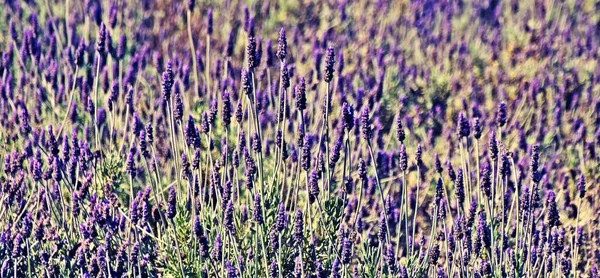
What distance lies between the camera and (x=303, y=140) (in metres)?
2.81

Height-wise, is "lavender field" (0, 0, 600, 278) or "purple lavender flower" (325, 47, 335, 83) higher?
"purple lavender flower" (325, 47, 335, 83)

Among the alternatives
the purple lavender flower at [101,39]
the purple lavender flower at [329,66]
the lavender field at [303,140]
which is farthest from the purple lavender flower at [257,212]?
the purple lavender flower at [101,39]

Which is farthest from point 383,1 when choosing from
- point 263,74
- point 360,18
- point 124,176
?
point 124,176

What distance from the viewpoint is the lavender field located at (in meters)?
2.71

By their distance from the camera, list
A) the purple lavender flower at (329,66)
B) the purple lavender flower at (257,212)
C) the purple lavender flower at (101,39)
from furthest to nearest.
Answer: the purple lavender flower at (101,39)
the purple lavender flower at (329,66)
the purple lavender flower at (257,212)

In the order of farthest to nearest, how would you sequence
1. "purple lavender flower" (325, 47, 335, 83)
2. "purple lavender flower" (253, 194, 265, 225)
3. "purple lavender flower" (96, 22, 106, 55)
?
"purple lavender flower" (96, 22, 106, 55) < "purple lavender flower" (325, 47, 335, 83) < "purple lavender flower" (253, 194, 265, 225)

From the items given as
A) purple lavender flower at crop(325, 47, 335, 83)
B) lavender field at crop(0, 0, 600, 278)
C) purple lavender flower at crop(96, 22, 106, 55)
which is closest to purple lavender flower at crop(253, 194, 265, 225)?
lavender field at crop(0, 0, 600, 278)

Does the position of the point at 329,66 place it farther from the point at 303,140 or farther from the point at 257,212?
the point at 257,212

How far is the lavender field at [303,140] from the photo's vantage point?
Answer: 2709 millimetres

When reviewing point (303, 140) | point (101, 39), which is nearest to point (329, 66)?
point (303, 140)

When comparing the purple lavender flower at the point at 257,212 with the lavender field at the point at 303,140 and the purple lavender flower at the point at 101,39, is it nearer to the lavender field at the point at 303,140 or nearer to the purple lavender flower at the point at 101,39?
the lavender field at the point at 303,140

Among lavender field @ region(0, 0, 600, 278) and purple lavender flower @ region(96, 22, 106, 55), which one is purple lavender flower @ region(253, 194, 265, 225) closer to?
lavender field @ region(0, 0, 600, 278)

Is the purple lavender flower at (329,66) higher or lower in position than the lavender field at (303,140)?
higher

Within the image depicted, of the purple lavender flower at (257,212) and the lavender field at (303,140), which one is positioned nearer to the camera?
the purple lavender flower at (257,212)
